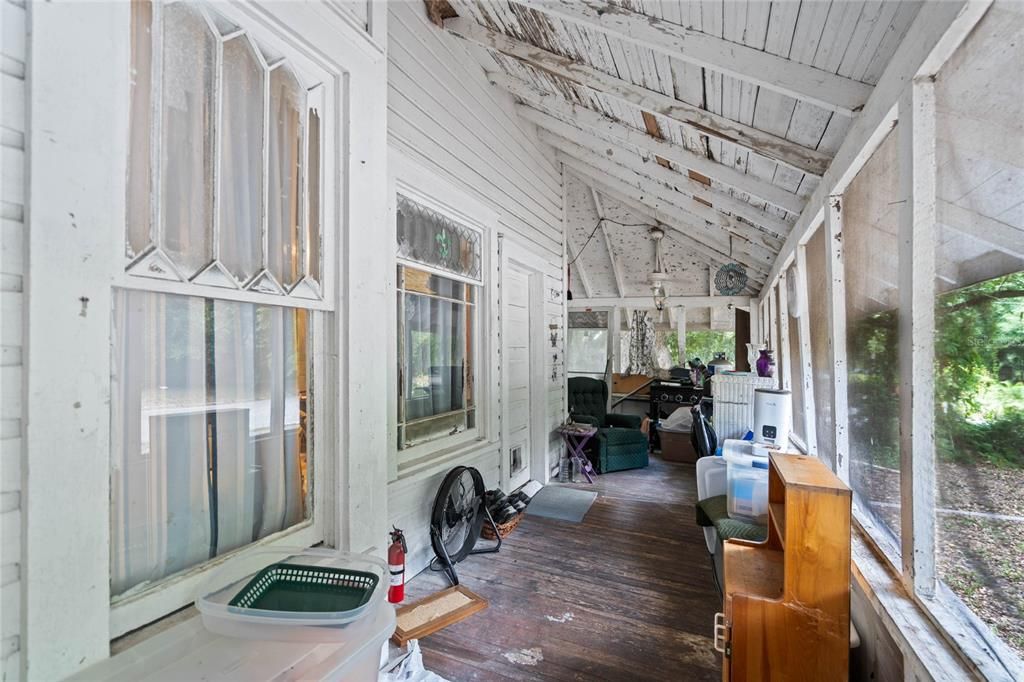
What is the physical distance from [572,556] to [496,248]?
242 cm

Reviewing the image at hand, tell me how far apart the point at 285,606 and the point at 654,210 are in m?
5.51

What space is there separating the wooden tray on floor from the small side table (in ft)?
8.19

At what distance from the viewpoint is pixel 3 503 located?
0.78m

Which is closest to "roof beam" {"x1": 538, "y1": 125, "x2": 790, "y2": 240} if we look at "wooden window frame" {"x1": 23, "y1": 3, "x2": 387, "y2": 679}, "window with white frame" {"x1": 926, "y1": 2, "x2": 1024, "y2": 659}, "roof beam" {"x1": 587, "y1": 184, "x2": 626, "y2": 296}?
"roof beam" {"x1": 587, "y1": 184, "x2": 626, "y2": 296}

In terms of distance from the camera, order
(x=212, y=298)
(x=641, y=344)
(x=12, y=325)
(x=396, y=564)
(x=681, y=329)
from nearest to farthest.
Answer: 1. (x=12, y=325)
2. (x=212, y=298)
3. (x=396, y=564)
4. (x=681, y=329)
5. (x=641, y=344)

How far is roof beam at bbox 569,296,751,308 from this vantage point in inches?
266

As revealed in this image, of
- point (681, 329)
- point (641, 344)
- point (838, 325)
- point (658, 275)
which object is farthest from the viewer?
point (641, 344)

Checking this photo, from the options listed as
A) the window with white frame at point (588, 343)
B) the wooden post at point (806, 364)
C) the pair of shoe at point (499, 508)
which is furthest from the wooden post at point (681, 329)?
the pair of shoe at point (499, 508)

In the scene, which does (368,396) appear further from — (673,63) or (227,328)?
(673,63)

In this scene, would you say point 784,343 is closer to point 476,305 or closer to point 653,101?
point 653,101

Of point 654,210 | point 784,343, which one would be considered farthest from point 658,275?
point 784,343

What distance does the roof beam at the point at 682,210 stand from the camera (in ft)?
13.3

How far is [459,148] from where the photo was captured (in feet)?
9.93

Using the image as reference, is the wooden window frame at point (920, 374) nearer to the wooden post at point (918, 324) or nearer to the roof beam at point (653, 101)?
the wooden post at point (918, 324)
